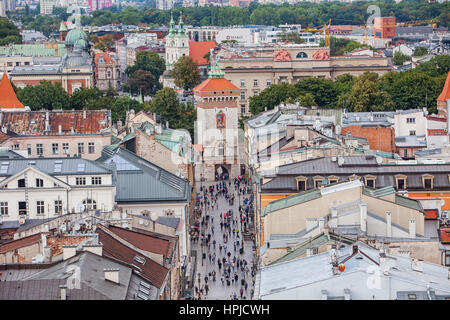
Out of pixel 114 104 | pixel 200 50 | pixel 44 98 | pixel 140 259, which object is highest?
pixel 140 259

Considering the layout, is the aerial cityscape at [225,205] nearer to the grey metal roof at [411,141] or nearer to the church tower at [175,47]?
the grey metal roof at [411,141]

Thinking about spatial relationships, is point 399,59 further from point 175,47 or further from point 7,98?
point 7,98

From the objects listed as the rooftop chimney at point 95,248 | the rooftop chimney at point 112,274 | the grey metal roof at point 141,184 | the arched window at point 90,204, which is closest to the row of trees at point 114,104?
the grey metal roof at point 141,184

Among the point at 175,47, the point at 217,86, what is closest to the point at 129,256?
the point at 217,86

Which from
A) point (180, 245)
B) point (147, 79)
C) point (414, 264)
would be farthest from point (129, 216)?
point (147, 79)

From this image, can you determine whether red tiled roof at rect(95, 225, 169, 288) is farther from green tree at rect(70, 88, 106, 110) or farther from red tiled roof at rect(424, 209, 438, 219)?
green tree at rect(70, 88, 106, 110)
